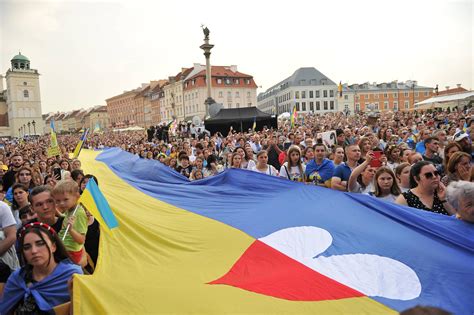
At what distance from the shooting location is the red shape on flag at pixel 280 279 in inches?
110

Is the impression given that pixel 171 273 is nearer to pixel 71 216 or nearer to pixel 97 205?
pixel 97 205

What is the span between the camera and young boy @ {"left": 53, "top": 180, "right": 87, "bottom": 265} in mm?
3539

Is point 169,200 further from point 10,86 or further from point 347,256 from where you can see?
point 10,86

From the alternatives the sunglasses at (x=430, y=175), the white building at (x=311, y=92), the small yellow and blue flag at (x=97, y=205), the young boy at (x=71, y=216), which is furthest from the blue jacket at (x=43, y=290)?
the white building at (x=311, y=92)

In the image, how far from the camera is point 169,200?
598 cm

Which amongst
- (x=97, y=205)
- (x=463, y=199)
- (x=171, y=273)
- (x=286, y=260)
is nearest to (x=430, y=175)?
(x=463, y=199)

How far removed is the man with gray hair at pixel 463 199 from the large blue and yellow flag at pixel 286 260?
0.34 feet

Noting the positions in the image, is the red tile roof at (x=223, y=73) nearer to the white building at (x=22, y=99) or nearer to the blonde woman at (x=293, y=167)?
the white building at (x=22, y=99)

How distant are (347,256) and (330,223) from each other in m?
0.62

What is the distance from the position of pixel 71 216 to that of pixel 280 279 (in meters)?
2.27

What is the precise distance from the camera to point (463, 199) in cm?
324

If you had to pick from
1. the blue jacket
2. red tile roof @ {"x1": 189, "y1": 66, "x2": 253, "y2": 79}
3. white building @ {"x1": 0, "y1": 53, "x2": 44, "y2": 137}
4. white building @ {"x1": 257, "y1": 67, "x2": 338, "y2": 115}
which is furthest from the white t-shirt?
white building @ {"x1": 0, "y1": 53, "x2": 44, "y2": 137}

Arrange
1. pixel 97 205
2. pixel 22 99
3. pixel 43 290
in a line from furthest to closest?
pixel 22 99
pixel 97 205
pixel 43 290

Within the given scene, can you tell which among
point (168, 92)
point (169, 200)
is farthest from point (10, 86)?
point (169, 200)
